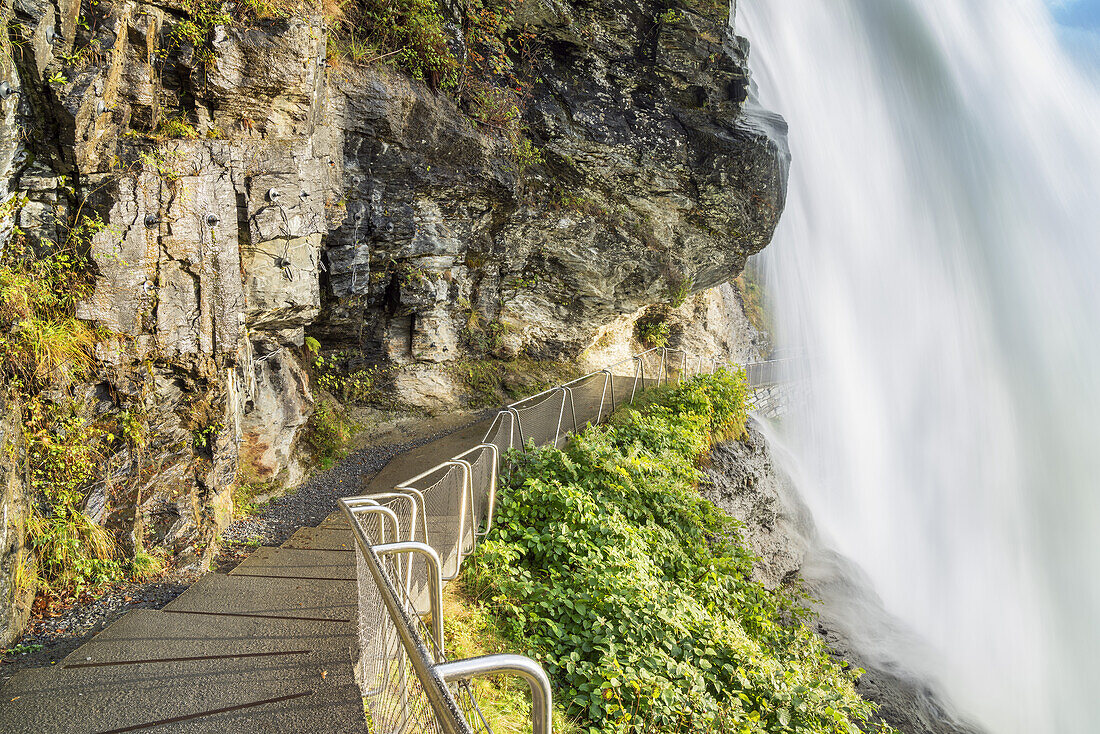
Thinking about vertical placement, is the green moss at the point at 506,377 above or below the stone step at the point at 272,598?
above

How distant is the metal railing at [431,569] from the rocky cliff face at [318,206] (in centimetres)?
272

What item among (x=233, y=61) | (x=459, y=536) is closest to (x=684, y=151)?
(x=233, y=61)

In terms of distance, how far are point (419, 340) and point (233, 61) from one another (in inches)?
203

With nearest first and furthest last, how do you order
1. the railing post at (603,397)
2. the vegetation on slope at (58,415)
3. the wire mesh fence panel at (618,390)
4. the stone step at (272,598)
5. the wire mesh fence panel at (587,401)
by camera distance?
1. the stone step at (272,598)
2. the vegetation on slope at (58,415)
3. the wire mesh fence panel at (587,401)
4. the railing post at (603,397)
5. the wire mesh fence panel at (618,390)

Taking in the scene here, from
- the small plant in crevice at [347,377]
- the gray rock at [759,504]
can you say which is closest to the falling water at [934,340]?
the gray rock at [759,504]

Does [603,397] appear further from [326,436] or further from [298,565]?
[298,565]

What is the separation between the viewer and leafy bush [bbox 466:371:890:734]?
15.2ft

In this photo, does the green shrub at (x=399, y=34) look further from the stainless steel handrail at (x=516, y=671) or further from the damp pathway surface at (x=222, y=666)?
the stainless steel handrail at (x=516, y=671)

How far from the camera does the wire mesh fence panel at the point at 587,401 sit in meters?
9.08

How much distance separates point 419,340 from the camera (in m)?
10.7

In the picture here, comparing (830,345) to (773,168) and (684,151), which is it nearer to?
(773,168)

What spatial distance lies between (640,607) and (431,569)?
3.20 m

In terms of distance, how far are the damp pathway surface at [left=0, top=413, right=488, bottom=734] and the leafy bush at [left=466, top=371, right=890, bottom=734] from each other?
162 centimetres

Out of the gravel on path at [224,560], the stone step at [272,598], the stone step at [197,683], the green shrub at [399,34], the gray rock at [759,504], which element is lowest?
the gray rock at [759,504]
